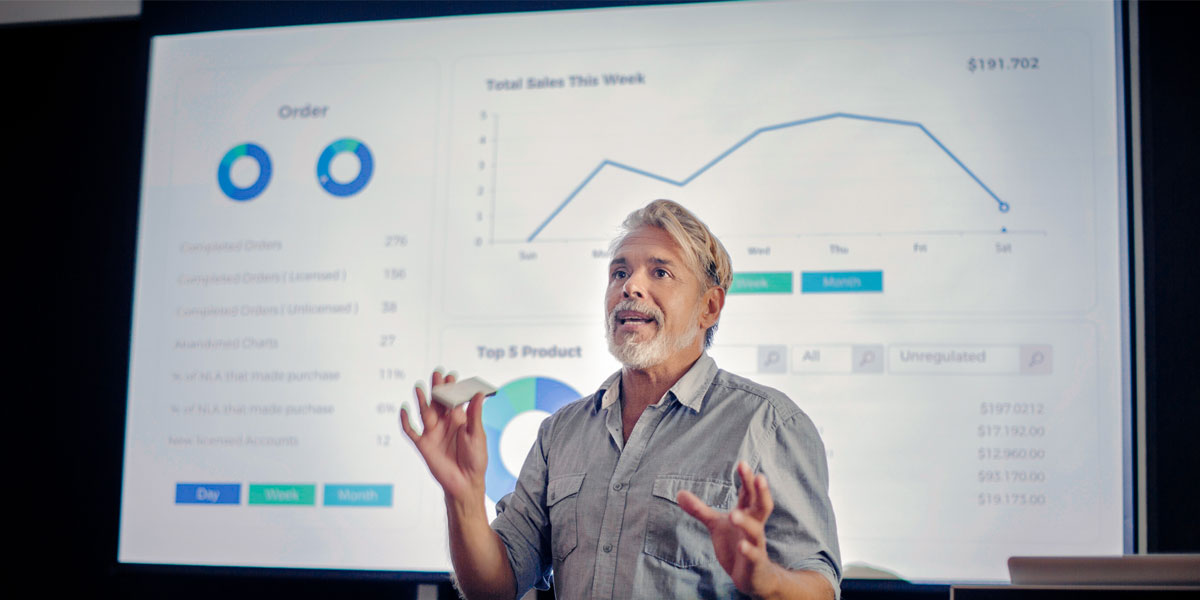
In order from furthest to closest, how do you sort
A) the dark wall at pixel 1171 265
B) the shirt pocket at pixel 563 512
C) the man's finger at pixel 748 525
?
the dark wall at pixel 1171 265 < the shirt pocket at pixel 563 512 < the man's finger at pixel 748 525

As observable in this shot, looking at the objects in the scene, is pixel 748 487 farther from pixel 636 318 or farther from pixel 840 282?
pixel 840 282

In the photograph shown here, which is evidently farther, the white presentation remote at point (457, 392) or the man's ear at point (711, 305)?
the man's ear at point (711, 305)

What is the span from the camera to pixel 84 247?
3002mm

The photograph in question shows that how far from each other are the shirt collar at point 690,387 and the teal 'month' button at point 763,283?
0.60 m

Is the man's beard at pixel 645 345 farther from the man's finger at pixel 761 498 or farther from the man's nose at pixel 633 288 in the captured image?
the man's finger at pixel 761 498

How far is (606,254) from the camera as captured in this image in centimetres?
249

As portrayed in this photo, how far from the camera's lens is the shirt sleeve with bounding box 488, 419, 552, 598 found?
172 cm

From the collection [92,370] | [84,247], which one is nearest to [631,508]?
[92,370]

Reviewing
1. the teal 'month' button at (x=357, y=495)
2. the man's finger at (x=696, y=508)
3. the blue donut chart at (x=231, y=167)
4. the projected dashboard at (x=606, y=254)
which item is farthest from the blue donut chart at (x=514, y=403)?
the man's finger at (x=696, y=508)

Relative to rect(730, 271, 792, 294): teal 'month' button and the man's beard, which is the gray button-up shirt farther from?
rect(730, 271, 792, 294): teal 'month' button

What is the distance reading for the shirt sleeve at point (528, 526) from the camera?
172 centimetres

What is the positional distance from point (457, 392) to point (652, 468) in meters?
0.40

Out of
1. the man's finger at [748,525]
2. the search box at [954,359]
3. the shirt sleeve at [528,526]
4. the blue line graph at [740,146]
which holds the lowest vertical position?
the shirt sleeve at [528,526]

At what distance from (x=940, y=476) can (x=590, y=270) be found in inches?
42.1
